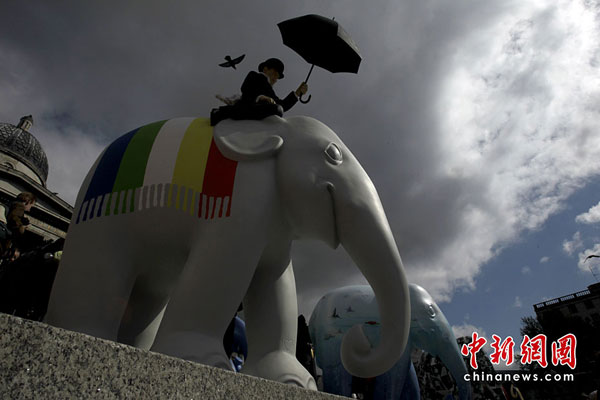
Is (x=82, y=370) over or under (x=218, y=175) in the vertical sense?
under

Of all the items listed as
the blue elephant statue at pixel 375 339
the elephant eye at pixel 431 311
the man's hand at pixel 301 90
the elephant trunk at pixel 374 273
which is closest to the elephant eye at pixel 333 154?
the elephant trunk at pixel 374 273

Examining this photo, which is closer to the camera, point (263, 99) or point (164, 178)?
point (164, 178)

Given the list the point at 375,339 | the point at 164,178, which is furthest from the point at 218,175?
the point at 375,339

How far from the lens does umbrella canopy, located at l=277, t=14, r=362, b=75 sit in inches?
107

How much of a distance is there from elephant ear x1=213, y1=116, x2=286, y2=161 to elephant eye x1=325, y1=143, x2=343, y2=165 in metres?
0.27

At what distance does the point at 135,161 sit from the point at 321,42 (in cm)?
159

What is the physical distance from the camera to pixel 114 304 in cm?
174

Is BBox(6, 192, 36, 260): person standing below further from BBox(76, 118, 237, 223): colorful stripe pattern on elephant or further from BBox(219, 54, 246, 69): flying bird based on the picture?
BBox(219, 54, 246, 69): flying bird

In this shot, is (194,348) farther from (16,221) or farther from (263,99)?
(16,221)

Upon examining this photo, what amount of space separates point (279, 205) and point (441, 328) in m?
4.48

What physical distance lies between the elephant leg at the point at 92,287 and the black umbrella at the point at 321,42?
171 centimetres

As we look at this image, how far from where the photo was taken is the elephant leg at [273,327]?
1.89m

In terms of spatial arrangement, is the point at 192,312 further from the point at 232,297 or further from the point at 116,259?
the point at 116,259

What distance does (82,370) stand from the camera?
2.42 ft
